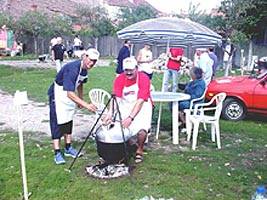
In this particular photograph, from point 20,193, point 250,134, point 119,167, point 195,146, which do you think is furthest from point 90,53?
point 250,134

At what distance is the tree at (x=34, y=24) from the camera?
1310 inches

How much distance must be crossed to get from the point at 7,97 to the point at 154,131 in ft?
19.0

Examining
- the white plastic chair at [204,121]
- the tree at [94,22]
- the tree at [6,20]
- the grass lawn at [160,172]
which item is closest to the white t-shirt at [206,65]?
the grass lawn at [160,172]

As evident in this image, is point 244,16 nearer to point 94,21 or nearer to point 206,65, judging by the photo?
point 206,65

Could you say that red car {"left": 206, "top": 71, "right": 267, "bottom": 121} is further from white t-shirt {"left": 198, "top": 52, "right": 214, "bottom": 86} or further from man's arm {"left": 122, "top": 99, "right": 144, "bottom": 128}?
man's arm {"left": 122, "top": 99, "right": 144, "bottom": 128}

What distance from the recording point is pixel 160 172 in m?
5.70

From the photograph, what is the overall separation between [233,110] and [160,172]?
4234mm

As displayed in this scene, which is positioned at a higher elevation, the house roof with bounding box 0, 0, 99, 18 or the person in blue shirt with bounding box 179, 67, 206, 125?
the house roof with bounding box 0, 0, 99, 18

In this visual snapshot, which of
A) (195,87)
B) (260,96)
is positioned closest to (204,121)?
(195,87)

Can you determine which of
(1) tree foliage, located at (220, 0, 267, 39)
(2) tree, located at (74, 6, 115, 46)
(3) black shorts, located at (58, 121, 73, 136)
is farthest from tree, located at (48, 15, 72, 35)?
(3) black shorts, located at (58, 121, 73, 136)

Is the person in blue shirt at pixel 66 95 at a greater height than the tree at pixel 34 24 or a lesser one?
lesser

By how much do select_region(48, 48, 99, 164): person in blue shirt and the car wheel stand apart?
14.3 ft

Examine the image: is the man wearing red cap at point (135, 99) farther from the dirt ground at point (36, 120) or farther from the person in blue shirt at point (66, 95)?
the dirt ground at point (36, 120)

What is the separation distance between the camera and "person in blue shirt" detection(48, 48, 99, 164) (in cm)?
→ 555
